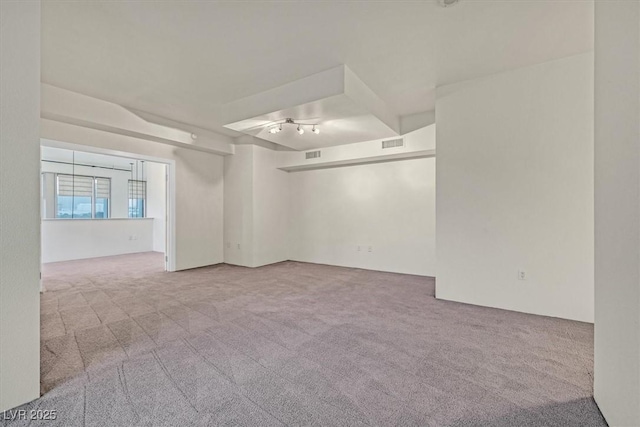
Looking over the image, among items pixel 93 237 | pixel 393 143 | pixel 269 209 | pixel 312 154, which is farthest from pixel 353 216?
pixel 93 237

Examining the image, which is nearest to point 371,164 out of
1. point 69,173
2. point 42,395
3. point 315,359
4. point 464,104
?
point 464,104

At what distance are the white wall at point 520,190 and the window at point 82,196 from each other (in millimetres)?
10020

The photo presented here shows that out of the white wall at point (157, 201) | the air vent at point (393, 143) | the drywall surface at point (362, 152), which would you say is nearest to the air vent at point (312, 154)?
the drywall surface at point (362, 152)

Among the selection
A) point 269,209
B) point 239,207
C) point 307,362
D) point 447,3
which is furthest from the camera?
point 269,209

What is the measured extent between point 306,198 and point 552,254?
4.73 m

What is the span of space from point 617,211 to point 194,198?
6.12m

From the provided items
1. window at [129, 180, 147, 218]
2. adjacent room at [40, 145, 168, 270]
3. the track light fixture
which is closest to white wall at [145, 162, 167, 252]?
adjacent room at [40, 145, 168, 270]

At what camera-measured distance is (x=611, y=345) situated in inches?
59.9

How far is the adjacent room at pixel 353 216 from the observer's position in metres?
1.60

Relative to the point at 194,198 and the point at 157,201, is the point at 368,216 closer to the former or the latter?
the point at 194,198

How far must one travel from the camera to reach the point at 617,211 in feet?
4.79

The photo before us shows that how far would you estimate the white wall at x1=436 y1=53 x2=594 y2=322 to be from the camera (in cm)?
298

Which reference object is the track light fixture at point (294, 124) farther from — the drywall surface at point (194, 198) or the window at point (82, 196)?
the window at point (82, 196)

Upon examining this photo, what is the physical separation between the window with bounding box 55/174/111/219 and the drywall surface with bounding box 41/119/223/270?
5162mm
